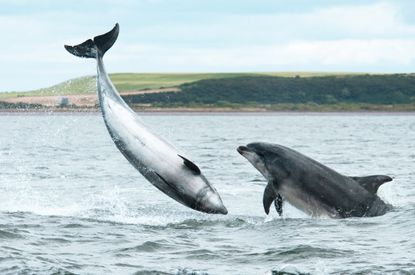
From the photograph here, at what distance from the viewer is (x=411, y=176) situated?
29.3 m

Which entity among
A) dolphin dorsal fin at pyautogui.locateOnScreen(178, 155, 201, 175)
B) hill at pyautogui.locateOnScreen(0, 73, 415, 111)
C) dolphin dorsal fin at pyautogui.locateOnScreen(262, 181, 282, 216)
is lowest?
hill at pyautogui.locateOnScreen(0, 73, 415, 111)

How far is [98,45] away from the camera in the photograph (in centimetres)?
1898

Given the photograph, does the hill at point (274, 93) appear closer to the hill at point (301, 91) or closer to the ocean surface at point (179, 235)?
the hill at point (301, 91)

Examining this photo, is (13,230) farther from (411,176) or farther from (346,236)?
(411,176)

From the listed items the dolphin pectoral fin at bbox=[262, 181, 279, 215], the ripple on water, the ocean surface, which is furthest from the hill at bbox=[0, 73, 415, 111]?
the ripple on water

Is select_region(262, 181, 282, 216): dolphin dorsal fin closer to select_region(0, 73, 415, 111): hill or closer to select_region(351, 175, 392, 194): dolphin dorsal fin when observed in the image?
select_region(351, 175, 392, 194): dolphin dorsal fin

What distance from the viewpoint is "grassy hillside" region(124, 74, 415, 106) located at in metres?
162

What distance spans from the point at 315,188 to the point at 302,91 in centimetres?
14874

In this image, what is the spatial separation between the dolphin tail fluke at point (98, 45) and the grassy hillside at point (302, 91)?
137046 mm

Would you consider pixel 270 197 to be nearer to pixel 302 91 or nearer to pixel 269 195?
pixel 269 195

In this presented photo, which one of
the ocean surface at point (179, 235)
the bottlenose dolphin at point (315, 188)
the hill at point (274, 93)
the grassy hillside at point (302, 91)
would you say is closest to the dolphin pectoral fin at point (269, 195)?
the bottlenose dolphin at point (315, 188)

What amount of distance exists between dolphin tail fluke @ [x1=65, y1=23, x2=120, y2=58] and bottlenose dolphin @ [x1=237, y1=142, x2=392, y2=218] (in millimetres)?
3649

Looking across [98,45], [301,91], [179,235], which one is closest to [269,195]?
[179,235]

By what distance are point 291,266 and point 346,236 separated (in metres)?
2.93
